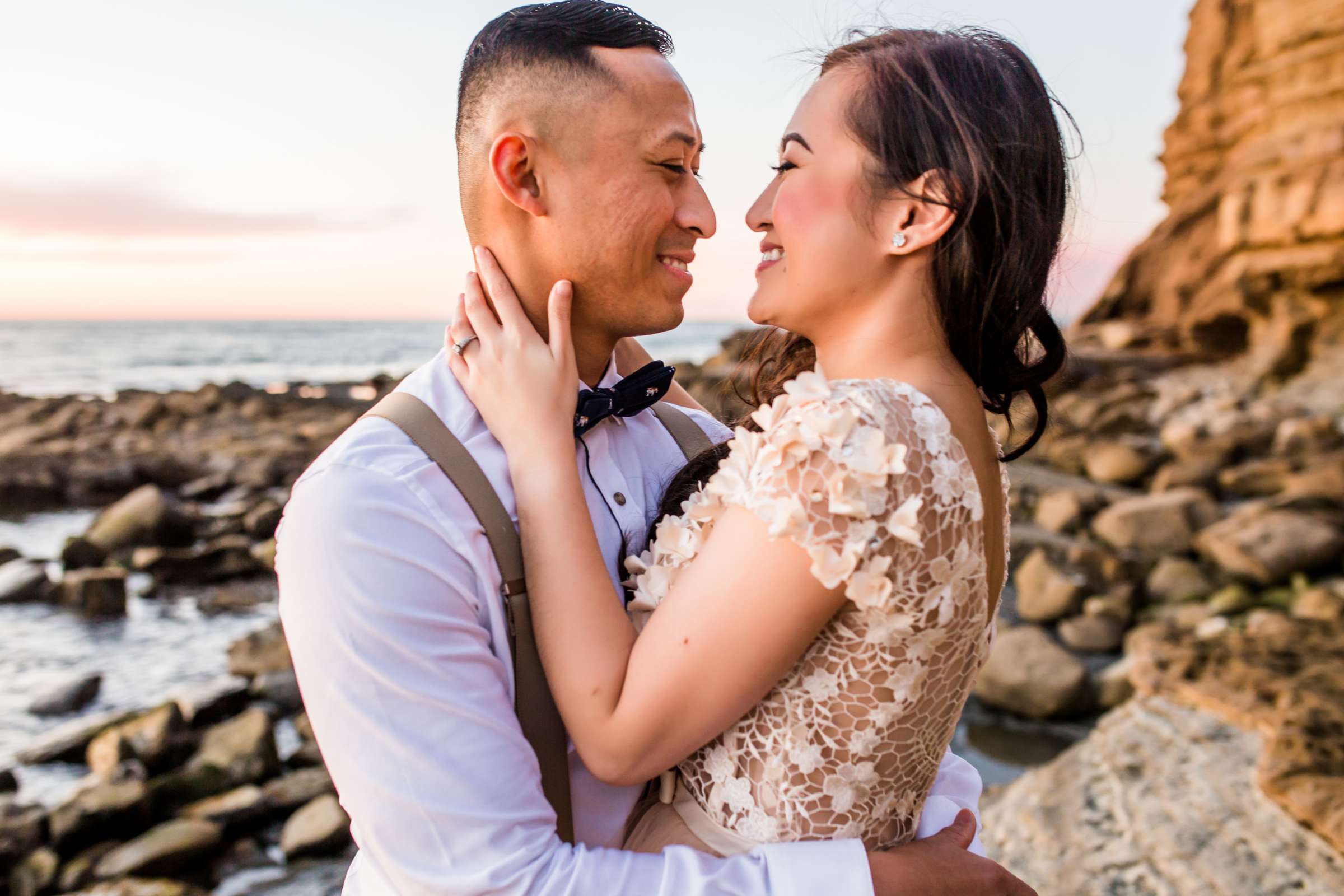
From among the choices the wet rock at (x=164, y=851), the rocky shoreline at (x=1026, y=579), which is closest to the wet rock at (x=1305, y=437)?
the rocky shoreline at (x=1026, y=579)

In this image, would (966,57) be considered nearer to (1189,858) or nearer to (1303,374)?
A: (1189,858)

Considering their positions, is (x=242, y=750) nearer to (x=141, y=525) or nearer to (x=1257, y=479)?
(x=141, y=525)

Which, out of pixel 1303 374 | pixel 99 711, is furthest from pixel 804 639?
pixel 1303 374

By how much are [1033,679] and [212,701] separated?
4.76 meters

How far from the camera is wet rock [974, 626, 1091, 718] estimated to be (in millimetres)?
5535

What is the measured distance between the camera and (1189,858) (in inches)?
127

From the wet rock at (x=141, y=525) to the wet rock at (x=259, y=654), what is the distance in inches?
151

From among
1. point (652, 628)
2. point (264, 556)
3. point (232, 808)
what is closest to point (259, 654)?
point (232, 808)

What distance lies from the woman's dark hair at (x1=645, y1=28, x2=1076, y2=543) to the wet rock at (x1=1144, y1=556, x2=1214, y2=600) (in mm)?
6022

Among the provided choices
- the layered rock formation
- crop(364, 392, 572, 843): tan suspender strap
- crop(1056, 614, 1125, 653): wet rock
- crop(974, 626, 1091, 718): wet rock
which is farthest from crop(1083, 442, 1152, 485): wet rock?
crop(364, 392, 572, 843): tan suspender strap

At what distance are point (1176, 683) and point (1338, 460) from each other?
5817 mm

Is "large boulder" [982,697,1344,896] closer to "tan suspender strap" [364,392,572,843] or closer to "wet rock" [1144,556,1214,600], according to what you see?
"tan suspender strap" [364,392,572,843]

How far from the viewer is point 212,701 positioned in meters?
5.91

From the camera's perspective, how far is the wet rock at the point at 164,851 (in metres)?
4.34
